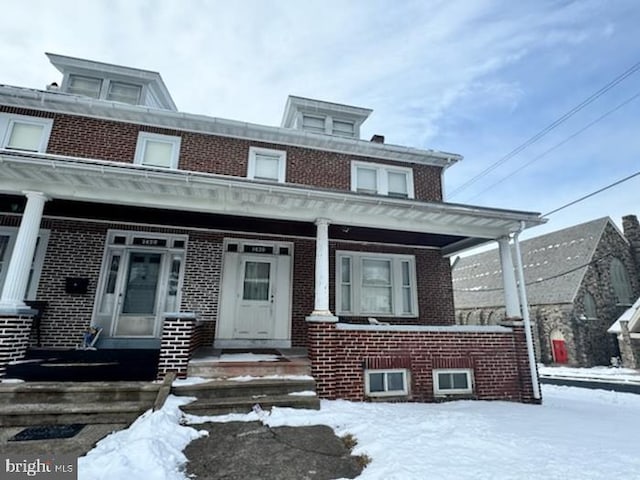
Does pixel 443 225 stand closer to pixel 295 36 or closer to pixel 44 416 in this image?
pixel 295 36

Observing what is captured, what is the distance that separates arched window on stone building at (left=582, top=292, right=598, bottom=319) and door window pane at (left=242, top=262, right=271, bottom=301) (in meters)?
19.9

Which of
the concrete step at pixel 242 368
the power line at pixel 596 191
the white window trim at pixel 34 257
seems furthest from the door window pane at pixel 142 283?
the power line at pixel 596 191

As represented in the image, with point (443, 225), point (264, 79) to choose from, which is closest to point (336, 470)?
point (443, 225)

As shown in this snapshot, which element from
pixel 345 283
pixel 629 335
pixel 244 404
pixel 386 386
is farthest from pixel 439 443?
pixel 629 335

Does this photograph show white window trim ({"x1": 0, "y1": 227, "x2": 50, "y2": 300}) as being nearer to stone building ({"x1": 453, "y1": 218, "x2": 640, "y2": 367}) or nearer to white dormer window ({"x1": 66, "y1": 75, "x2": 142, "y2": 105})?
white dormer window ({"x1": 66, "y1": 75, "x2": 142, "y2": 105})

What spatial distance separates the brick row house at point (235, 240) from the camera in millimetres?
5066

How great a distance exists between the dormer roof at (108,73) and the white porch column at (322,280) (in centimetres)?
669

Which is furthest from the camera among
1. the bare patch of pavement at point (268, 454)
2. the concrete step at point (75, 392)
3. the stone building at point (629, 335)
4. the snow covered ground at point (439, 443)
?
the stone building at point (629, 335)

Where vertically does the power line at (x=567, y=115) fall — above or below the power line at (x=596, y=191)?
above

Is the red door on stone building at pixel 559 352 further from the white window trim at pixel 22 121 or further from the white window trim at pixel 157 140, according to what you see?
the white window trim at pixel 22 121

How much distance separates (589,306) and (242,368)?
21.8 meters

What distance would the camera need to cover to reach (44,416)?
3635mm

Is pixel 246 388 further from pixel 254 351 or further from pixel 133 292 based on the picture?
pixel 133 292

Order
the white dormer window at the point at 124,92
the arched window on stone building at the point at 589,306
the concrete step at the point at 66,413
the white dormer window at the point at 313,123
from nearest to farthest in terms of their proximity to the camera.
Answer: the concrete step at the point at 66,413 < the white dormer window at the point at 124,92 < the white dormer window at the point at 313,123 < the arched window on stone building at the point at 589,306
